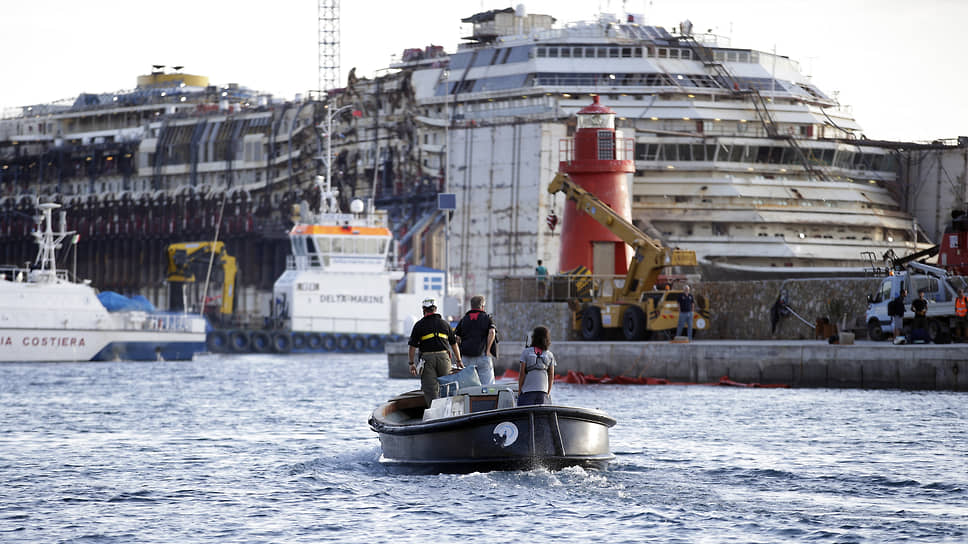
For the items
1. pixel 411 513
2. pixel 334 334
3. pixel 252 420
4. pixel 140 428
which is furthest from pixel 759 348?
pixel 334 334

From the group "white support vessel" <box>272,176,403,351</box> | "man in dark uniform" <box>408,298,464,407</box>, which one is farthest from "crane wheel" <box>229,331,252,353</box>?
"man in dark uniform" <box>408,298,464,407</box>

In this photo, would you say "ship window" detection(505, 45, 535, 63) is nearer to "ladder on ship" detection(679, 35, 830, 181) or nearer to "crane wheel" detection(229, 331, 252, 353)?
"ladder on ship" detection(679, 35, 830, 181)

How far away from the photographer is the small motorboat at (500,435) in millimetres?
19000

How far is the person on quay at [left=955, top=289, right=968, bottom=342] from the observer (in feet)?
121

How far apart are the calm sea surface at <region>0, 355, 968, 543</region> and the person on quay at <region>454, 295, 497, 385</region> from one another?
1765 millimetres

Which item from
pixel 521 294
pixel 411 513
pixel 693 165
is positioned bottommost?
pixel 411 513

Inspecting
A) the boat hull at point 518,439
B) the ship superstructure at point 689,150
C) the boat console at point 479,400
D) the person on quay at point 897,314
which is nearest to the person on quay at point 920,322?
the person on quay at point 897,314

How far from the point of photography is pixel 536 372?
755 inches

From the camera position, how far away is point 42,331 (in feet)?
216

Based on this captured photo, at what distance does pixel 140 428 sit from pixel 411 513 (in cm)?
1388

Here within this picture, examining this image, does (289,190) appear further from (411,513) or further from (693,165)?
(411,513)

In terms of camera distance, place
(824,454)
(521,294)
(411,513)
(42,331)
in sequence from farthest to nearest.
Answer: (42,331), (521,294), (824,454), (411,513)

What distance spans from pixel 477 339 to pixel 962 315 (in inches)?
765

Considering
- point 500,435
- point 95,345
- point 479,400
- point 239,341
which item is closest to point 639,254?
point 479,400
